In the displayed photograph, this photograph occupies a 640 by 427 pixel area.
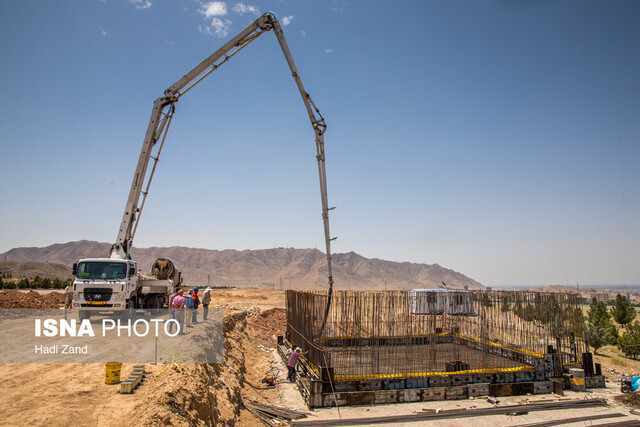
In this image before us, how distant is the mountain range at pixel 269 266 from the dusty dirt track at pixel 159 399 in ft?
318

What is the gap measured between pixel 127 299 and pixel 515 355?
14.7m

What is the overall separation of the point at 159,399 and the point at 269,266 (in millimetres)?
124253

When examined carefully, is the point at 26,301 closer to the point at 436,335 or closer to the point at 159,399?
the point at 159,399

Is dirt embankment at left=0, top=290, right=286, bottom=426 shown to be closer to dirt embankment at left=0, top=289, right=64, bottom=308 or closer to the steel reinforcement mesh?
the steel reinforcement mesh

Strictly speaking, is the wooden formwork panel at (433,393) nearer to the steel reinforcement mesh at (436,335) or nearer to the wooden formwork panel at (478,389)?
the steel reinforcement mesh at (436,335)

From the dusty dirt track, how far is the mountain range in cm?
9690

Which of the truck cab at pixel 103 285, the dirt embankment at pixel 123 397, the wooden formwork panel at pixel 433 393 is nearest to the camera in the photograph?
the dirt embankment at pixel 123 397

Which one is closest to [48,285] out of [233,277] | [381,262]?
[233,277]

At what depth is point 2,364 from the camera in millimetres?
9094

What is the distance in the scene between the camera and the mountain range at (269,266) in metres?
118

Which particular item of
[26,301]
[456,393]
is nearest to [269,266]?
[26,301]

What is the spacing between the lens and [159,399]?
7.38 m

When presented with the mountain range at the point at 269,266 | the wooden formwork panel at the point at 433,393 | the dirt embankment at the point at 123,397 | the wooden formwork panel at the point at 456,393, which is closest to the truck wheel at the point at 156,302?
the dirt embankment at the point at 123,397

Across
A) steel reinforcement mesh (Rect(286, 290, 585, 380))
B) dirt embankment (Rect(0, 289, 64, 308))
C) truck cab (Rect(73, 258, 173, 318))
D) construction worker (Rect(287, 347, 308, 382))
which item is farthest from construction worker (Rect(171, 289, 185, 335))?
dirt embankment (Rect(0, 289, 64, 308))
